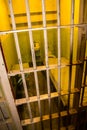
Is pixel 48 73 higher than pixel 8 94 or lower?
higher

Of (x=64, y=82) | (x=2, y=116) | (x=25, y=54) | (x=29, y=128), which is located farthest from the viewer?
(x=25, y=54)

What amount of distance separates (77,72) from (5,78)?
2.71 ft

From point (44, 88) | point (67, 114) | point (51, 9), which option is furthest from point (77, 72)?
point (51, 9)

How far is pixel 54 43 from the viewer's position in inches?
140

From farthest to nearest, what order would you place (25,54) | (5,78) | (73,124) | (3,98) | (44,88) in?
(25,54)
(44,88)
(73,124)
(3,98)
(5,78)

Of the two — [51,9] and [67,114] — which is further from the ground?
[51,9]

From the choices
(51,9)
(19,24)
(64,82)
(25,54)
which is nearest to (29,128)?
(64,82)

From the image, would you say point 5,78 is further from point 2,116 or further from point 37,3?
point 37,3

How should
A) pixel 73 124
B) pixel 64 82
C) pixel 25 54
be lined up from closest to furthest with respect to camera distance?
pixel 73 124 < pixel 64 82 < pixel 25 54

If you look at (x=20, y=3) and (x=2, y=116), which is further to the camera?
(x=20, y=3)

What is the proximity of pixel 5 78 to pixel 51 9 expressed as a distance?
2721mm

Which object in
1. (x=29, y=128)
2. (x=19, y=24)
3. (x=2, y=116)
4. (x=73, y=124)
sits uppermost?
(x=19, y=24)

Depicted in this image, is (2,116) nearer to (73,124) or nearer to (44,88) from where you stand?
(73,124)

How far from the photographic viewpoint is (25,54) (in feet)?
12.0
